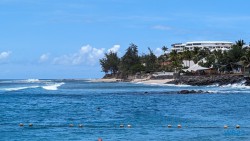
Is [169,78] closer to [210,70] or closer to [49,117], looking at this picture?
[210,70]

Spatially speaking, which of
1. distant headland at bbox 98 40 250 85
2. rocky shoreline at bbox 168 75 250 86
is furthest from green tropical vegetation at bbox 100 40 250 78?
rocky shoreline at bbox 168 75 250 86

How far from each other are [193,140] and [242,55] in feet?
357

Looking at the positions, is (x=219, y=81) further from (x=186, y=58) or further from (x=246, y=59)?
(x=186, y=58)

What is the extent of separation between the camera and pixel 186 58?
16538 cm

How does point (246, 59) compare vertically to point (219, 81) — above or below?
above

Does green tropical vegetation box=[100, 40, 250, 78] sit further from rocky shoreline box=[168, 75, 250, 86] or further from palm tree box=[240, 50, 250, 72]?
rocky shoreline box=[168, 75, 250, 86]

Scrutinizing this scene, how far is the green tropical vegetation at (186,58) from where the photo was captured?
13450 centimetres

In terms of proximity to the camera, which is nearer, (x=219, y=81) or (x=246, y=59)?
(x=219, y=81)

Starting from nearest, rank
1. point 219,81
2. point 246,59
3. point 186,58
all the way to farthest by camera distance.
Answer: point 219,81, point 246,59, point 186,58

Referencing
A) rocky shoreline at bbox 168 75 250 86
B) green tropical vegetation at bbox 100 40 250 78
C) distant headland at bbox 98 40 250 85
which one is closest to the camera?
rocky shoreline at bbox 168 75 250 86

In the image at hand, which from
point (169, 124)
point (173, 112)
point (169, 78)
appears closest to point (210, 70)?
point (169, 78)

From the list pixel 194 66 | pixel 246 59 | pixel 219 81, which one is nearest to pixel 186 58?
pixel 194 66

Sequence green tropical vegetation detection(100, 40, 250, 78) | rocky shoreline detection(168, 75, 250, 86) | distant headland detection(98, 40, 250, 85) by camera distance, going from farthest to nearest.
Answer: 1. green tropical vegetation detection(100, 40, 250, 78)
2. distant headland detection(98, 40, 250, 85)
3. rocky shoreline detection(168, 75, 250, 86)

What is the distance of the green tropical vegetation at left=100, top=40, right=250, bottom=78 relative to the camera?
13450 cm
